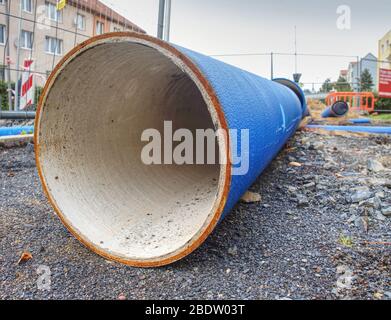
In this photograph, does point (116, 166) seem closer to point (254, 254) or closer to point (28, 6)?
point (254, 254)

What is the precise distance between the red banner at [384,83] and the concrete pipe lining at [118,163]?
14.4m

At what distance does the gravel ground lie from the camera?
1.78 m

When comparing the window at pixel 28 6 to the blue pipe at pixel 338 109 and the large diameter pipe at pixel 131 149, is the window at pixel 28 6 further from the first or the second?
the blue pipe at pixel 338 109

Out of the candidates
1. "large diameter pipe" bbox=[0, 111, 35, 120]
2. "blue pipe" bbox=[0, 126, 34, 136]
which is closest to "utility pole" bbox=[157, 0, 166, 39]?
"large diameter pipe" bbox=[0, 111, 35, 120]

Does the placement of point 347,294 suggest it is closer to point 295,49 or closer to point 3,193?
point 3,193

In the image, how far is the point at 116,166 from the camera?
280cm

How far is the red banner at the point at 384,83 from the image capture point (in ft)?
49.8

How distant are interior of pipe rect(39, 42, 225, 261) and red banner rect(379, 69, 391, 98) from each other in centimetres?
1426

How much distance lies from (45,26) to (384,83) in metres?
13.8

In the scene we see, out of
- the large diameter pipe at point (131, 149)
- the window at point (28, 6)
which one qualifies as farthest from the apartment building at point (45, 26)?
the large diameter pipe at point (131, 149)

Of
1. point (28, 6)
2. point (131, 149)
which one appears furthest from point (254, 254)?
point (28, 6)

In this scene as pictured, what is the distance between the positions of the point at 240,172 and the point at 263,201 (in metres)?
1.16

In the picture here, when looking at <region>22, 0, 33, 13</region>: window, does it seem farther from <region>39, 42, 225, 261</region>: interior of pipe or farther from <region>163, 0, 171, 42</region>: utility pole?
<region>39, 42, 225, 261</region>: interior of pipe
